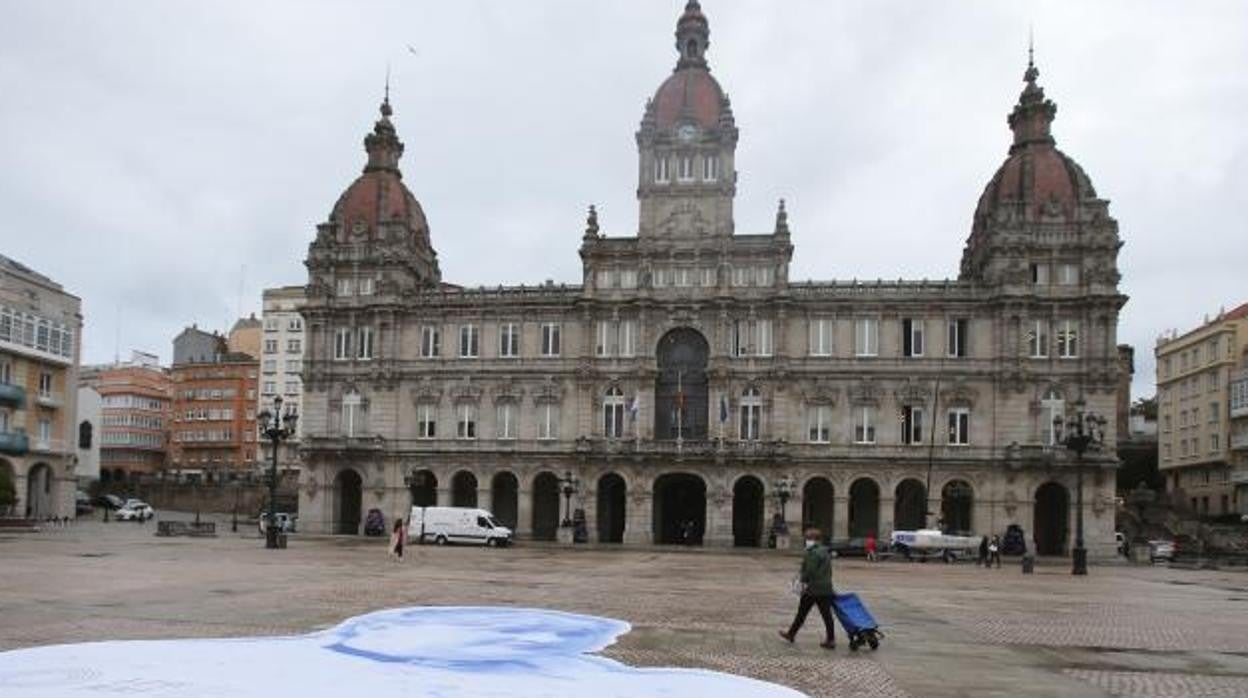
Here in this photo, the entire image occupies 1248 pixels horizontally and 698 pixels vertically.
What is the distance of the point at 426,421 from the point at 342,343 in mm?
7926

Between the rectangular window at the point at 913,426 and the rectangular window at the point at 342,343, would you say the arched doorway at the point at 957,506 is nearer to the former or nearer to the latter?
the rectangular window at the point at 913,426

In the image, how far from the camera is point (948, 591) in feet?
109

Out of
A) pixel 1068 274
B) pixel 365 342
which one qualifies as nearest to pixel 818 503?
pixel 1068 274

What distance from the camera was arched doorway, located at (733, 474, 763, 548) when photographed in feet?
235

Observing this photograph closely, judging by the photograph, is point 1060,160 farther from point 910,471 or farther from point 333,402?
point 333,402

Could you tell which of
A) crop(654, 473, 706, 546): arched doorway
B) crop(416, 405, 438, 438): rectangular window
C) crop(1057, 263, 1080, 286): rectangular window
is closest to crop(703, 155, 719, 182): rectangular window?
crop(654, 473, 706, 546): arched doorway

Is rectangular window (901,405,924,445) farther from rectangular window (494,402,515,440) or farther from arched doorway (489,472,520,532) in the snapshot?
arched doorway (489,472,520,532)

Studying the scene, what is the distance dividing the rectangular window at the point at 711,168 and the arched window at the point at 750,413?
13558mm

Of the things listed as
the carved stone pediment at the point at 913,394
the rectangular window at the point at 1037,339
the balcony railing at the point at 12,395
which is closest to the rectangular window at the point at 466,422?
the carved stone pediment at the point at 913,394

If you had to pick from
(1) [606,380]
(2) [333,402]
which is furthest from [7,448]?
(1) [606,380]

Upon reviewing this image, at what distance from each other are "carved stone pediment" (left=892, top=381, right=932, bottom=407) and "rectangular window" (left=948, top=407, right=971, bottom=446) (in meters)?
1.75

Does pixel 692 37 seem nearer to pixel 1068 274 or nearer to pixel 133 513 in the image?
pixel 1068 274

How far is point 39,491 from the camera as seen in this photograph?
258 ft

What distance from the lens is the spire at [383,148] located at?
3157 inches
